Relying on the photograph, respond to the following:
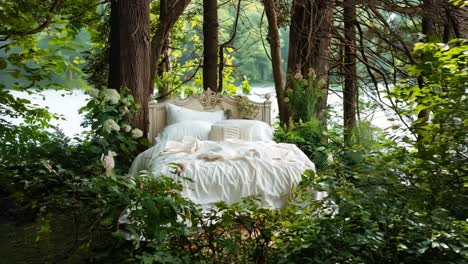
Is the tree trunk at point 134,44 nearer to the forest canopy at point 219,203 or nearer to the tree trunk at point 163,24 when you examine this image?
the forest canopy at point 219,203

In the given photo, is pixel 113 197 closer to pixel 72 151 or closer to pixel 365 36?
pixel 72 151

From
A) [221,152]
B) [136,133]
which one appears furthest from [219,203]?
[136,133]

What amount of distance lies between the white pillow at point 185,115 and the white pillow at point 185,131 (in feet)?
Result: 0.74

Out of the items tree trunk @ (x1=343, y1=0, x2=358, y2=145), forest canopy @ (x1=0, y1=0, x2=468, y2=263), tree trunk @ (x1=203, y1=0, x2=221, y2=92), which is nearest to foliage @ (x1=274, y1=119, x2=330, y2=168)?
forest canopy @ (x1=0, y1=0, x2=468, y2=263)

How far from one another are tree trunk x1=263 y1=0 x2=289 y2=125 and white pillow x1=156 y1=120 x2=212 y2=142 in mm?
1359

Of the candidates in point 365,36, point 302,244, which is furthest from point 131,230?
point 365,36

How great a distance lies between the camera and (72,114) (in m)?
9.28

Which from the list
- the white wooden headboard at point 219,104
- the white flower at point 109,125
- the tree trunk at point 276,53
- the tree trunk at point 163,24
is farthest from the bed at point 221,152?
the tree trunk at point 163,24

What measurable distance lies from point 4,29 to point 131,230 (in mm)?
1138

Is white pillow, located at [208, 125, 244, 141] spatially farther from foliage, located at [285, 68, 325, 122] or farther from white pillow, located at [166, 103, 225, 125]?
foliage, located at [285, 68, 325, 122]

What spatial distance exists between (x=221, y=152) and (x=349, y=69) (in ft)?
13.0

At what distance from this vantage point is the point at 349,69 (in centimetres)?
877

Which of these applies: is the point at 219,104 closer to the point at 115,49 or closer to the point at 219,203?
the point at 115,49

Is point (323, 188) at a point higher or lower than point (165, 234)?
higher
